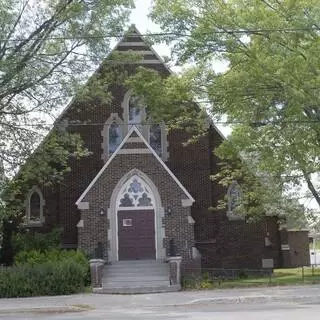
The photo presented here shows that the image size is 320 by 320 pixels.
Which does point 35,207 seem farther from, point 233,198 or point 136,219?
point 233,198

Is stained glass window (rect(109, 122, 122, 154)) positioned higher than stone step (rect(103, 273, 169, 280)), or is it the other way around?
stained glass window (rect(109, 122, 122, 154))

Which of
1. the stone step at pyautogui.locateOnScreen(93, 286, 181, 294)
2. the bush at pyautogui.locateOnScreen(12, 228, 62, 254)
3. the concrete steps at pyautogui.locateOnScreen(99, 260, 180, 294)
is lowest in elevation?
the stone step at pyautogui.locateOnScreen(93, 286, 181, 294)

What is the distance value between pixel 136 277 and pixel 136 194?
428cm

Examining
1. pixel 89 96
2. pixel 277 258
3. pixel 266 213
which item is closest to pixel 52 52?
pixel 89 96

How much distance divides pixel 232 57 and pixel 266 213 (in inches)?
347

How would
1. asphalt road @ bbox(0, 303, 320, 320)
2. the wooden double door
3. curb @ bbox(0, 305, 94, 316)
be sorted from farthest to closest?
the wooden double door → curb @ bbox(0, 305, 94, 316) → asphalt road @ bbox(0, 303, 320, 320)

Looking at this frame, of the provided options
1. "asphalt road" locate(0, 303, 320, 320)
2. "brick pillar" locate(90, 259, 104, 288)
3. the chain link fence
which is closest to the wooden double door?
the chain link fence

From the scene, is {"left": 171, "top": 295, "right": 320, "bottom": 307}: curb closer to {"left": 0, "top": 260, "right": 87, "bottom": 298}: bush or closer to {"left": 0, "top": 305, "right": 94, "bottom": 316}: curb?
{"left": 0, "top": 305, "right": 94, "bottom": 316}: curb

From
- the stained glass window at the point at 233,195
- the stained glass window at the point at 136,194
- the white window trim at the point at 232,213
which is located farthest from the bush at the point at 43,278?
the stained glass window at the point at 233,195

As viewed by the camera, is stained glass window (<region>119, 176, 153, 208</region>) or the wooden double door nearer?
the wooden double door

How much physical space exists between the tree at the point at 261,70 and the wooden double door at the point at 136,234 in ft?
15.9

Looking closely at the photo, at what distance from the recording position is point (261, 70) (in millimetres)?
→ 22312

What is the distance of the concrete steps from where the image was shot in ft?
77.0

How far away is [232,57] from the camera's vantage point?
24922mm
